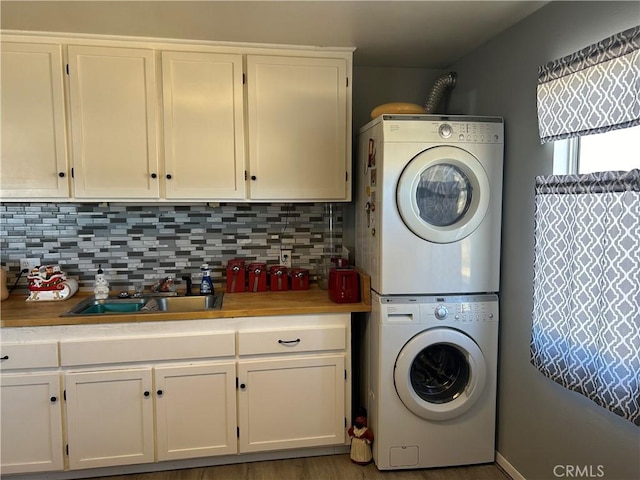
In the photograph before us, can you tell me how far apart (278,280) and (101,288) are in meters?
1.03

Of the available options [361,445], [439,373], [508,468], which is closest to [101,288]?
[361,445]

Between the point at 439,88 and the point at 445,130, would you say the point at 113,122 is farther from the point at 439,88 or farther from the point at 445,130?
the point at 439,88

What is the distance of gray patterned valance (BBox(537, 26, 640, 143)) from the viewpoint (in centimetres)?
143

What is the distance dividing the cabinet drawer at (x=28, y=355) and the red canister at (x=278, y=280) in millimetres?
1172

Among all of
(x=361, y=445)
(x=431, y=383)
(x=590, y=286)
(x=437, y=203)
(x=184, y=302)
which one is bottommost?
(x=361, y=445)

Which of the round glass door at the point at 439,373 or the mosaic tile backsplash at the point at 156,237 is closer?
the round glass door at the point at 439,373

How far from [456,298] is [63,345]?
6.42ft

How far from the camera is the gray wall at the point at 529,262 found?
1.61 meters

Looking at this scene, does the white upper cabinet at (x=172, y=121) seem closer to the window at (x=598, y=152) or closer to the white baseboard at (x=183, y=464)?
the window at (x=598, y=152)

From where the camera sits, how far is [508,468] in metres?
2.24

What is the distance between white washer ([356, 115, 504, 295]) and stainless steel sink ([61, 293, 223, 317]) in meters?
1.04

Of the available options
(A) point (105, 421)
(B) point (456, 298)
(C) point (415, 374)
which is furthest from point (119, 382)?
(B) point (456, 298)

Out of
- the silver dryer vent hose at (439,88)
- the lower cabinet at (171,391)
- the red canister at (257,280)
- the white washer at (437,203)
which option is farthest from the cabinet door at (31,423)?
the silver dryer vent hose at (439,88)

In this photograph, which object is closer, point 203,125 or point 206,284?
point 203,125
